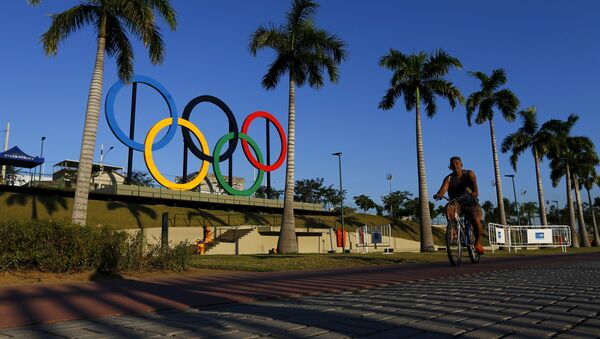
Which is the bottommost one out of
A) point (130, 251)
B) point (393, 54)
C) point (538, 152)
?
point (130, 251)

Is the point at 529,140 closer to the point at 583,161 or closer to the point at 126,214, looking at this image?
the point at 583,161

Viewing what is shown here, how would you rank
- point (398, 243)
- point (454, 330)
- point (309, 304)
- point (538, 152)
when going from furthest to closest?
point (398, 243)
point (538, 152)
point (309, 304)
point (454, 330)

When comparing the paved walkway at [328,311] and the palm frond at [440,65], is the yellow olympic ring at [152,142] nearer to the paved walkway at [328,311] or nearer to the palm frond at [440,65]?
the palm frond at [440,65]

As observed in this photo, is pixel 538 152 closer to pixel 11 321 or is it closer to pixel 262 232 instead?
pixel 262 232

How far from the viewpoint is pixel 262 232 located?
116ft

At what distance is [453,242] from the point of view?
33.4ft

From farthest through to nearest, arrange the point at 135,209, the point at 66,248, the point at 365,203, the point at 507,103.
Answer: the point at 365,203, the point at 135,209, the point at 507,103, the point at 66,248

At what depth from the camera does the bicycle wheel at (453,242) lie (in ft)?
32.3

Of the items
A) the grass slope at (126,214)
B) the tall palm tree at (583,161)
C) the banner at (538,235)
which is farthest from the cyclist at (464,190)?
the tall palm tree at (583,161)

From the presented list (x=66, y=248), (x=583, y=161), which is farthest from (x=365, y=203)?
(x=66, y=248)

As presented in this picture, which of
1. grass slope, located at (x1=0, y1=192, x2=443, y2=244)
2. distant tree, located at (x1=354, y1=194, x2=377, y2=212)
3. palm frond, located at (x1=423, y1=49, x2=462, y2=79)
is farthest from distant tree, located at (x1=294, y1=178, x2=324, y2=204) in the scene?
palm frond, located at (x1=423, y1=49, x2=462, y2=79)

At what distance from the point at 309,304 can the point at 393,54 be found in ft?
87.3

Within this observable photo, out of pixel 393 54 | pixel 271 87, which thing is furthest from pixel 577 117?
pixel 271 87

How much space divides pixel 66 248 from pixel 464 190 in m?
8.24
